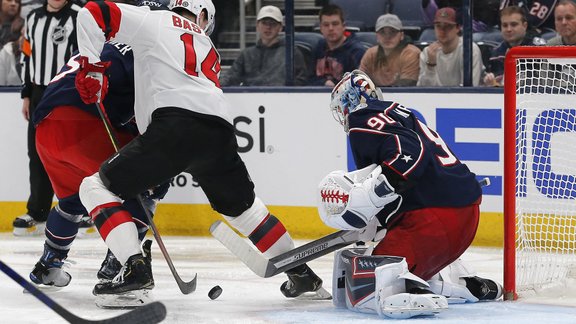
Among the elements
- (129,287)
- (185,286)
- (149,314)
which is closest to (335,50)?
(185,286)

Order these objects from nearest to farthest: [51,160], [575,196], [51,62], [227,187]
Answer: [227,187], [51,160], [575,196], [51,62]

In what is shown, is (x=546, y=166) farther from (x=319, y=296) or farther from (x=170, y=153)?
(x=170, y=153)

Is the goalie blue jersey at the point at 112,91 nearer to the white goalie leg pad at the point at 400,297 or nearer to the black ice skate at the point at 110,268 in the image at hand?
the black ice skate at the point at 110,268

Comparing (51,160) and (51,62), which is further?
(51,62)

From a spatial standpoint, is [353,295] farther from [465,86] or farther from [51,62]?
[51,62]

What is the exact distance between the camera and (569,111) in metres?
4.86

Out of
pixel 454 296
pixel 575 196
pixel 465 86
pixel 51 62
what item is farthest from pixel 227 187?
pixel 51 62

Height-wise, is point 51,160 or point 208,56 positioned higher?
point 208,56

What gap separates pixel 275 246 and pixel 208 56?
2.24ft

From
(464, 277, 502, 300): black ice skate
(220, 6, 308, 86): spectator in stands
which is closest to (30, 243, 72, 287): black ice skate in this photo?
(464, 277, 502, 300): black ice skate

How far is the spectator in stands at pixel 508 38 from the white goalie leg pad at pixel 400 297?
2060 mm

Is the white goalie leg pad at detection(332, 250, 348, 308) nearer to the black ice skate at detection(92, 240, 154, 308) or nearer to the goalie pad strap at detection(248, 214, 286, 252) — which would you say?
the goalie pad strap at detection(248, 214, 286, 252)

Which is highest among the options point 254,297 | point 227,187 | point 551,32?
point 551,32

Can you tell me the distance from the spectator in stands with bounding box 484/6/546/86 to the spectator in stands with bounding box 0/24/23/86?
2490mm
